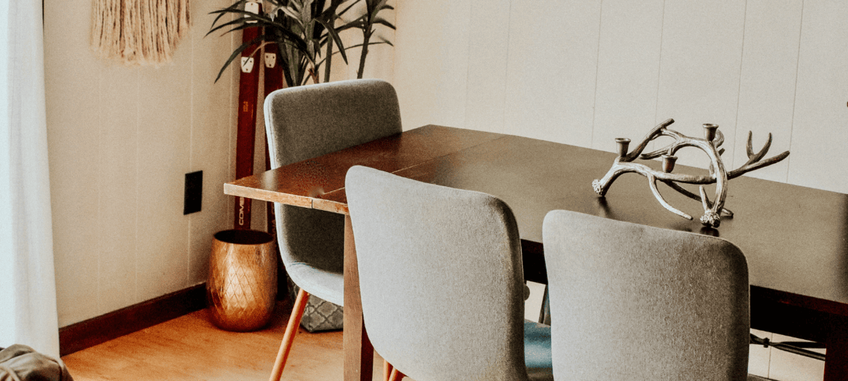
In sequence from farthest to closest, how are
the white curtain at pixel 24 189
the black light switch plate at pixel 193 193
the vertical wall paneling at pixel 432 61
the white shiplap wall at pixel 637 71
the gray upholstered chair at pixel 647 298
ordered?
the vertical wall paneling at pixel 432 61 → the black light switch plate at pixel 193 193 → the white shiplap wall at pixel 637 71 → the white curtain at pixel 24 189 → the gray upholstered chair at pixel 647 298

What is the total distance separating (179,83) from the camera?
3.07 m

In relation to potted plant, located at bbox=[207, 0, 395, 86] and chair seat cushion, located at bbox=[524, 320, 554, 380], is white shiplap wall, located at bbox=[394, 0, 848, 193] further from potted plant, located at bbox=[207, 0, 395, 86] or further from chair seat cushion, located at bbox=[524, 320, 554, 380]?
chair seat cushion, located at bbox=[524, 320, 554, 380]

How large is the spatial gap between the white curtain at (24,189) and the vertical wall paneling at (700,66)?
197cm

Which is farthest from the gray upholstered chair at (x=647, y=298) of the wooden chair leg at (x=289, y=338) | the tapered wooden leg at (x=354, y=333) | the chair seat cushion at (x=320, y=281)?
the wooden chair leg at (x=289, y=338)

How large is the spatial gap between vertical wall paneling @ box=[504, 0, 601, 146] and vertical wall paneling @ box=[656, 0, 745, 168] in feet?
0.85

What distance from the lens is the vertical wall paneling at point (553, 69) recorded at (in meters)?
3.07

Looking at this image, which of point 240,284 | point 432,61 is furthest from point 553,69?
point 240,284

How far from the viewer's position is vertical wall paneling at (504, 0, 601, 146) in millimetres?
3074

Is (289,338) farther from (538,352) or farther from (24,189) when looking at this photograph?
(24,189)

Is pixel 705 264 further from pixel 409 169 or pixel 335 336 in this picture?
pixel 335 336

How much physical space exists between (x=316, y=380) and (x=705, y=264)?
174cm

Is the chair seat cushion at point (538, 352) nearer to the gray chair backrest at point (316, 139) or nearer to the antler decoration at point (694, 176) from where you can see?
the antler decoration at point (694, 176)

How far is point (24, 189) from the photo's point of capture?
250 centimetres

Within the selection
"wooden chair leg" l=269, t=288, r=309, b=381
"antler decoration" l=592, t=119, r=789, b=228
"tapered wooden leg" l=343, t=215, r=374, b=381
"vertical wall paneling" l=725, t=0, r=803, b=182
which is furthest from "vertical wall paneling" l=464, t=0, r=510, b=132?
"tapered wooden leg" l=343, t=215, r=374, b=381
